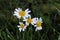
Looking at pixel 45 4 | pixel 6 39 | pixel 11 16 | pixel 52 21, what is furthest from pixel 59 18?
pixel 6 39

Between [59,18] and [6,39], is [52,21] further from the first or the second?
[6,39]

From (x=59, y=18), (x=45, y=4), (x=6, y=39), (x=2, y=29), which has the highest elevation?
(x=45, y=4)

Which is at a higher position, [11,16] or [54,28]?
[11,16]

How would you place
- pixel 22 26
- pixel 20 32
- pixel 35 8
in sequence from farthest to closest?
pixel 35 8
pixel 20 32
pixel 22 26

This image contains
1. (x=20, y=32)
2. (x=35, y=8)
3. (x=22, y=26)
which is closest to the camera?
(x=22, y=26)

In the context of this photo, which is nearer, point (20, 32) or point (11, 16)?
point (20, 32)

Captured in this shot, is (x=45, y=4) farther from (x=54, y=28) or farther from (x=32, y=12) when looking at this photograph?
(x=54, y=28)
